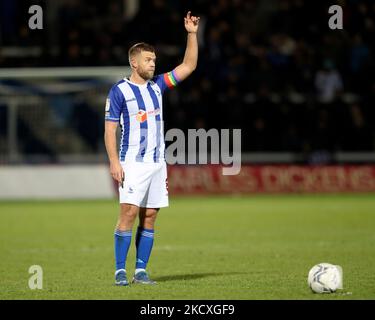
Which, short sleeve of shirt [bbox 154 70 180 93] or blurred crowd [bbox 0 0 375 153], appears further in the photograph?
blurred crowd [bbox 0 0 375 153]

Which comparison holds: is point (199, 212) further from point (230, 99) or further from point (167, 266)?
point (167, 266)

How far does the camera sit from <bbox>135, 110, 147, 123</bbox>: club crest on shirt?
882 cm

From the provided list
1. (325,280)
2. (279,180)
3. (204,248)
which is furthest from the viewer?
(279,180)

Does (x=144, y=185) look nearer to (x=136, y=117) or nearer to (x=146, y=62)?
(x=136, y=117)

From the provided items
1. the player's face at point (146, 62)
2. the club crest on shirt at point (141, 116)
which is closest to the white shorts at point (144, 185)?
the club crest on shirt at point (141, 116)

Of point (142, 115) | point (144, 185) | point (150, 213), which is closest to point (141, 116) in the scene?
point (142, 115)

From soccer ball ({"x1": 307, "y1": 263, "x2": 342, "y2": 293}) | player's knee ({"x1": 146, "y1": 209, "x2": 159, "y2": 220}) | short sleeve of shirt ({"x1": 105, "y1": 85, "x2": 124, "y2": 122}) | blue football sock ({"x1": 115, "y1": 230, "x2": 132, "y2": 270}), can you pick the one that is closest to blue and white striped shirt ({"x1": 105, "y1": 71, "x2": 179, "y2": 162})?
short sleeve of shirt ({"x1": 105, "y1": 85, "x2": 124, "y2": 122})

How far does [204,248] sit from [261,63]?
430 inches

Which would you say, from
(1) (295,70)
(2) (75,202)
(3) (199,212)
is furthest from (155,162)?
(1) (295,70)

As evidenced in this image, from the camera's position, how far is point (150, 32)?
23.1m

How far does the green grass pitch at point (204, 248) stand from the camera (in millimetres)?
8516

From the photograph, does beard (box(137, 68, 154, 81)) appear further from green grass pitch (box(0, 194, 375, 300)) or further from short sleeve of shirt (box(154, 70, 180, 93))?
green grass pitch (box(0, 194, 375, 300))

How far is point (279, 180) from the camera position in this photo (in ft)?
73.3

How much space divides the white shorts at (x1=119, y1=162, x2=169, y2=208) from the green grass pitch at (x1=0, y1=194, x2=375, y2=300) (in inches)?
30.8
